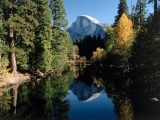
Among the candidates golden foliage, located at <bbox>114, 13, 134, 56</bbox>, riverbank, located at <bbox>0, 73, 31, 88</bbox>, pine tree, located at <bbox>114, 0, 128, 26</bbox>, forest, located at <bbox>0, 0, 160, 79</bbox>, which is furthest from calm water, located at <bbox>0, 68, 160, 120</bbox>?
pine tree, located at <bbox>114, 0, 128, 26</bbox>

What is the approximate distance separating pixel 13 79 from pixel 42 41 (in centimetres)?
809

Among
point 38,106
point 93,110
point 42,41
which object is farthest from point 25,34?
point 93,110

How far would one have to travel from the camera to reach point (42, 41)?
28906mm

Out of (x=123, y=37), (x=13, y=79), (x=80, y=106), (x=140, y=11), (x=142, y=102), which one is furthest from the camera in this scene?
(x=140, y=11)

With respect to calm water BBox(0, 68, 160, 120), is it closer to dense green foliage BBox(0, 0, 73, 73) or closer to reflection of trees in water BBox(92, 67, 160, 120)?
reflection of trees in water BBox(92, 67, 160, 120)

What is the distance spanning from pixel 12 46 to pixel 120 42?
17.5 meters

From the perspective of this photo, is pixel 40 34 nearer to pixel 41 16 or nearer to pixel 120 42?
pixel 41 16

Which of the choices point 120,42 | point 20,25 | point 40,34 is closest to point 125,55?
point 120,42

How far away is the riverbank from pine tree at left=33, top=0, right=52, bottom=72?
2.70 m

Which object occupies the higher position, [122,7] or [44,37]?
[122,7]

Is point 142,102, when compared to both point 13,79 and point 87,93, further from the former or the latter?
point 13,79

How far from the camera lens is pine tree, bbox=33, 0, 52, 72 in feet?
93.0

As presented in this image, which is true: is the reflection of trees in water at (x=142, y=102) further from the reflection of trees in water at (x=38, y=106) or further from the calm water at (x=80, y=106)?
the reflection of trees in water at (x=38, y=106)

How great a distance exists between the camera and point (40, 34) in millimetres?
29094
